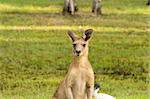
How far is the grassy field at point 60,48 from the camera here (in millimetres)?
15266

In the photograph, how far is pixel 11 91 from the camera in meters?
14.4

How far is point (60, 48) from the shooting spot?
69.2 feet

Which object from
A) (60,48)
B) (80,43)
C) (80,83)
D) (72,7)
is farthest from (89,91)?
(72,7)

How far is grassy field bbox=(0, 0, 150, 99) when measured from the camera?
15266mm

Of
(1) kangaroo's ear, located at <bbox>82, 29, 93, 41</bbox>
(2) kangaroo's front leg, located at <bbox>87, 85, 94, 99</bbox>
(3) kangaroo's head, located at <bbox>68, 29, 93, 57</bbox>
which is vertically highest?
(1) kangaroo's ear, located at <bbox>82, 29, 93, 41</bbox>

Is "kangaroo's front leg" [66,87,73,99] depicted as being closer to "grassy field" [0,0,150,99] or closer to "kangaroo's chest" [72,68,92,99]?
"kangaroo's chest" [72,68,92,99]

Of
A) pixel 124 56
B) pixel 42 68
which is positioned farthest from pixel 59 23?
pixel 42 68

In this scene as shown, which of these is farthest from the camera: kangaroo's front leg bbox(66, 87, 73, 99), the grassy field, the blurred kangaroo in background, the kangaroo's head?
the blurred kangaroo in background

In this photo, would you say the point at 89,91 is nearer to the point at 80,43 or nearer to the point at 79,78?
the point at 79,78

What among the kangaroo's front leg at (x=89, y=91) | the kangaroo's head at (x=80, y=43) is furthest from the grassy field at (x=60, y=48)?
the kangaroo's head at (x=80, y=43)

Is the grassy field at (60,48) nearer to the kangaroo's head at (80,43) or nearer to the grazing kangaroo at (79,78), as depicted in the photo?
the grazing kangaroo at (79,78)

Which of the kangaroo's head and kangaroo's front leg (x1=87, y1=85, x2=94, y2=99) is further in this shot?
kangaroo's front leg (x1=87, y1=85, x2=94, y2=99)

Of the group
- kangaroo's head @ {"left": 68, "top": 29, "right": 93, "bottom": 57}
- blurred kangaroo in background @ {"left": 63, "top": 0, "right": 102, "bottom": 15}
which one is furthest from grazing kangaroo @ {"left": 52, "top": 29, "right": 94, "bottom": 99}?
blurred kangaroo in background @ {"left": 63, "top": 0, "right": 102, "bottom": 15}

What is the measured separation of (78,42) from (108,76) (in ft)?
30.5
